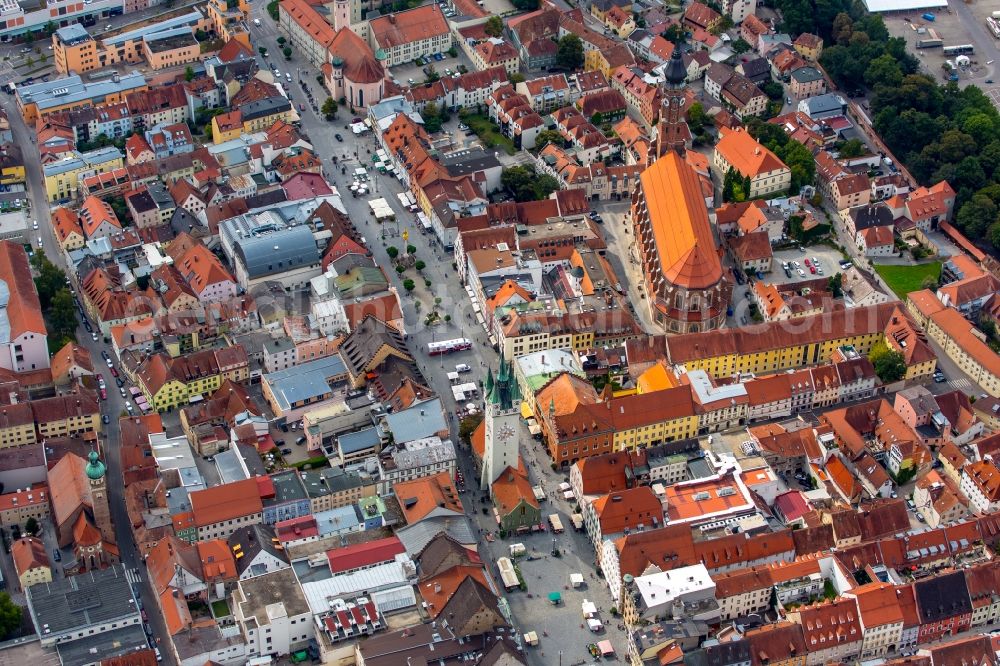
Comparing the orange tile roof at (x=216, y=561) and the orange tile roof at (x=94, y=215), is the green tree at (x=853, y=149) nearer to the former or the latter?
the orange tile roof at (x=94, y=215)

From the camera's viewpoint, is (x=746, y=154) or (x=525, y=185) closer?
(x=525, y=185)

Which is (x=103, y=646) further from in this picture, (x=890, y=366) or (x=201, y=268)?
(x=890, y=366)

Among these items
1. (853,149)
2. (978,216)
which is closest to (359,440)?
(978,216)

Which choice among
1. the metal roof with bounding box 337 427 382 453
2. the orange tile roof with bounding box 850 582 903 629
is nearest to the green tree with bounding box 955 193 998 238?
the orange tile roof with bounding box 850 582 903 629

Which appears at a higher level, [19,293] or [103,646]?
[19,293]

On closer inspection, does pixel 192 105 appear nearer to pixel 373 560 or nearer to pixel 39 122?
pixel 39 122

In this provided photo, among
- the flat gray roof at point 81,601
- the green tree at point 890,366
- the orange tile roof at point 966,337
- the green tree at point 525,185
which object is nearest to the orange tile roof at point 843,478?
the green tree at point 890,366

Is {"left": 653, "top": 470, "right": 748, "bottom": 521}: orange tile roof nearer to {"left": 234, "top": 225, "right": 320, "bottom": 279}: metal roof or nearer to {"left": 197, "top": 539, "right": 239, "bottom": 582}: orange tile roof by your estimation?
{"left": 197, "top": 539, "right": 239, "bottom": 582}: orange tile roof
